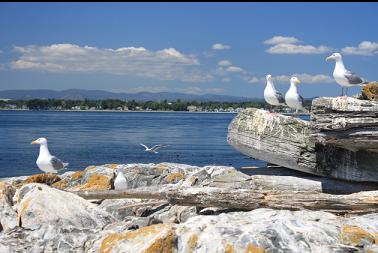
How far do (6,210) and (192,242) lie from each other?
353 centimetres

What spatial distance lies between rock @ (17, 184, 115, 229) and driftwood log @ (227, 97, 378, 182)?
318cm

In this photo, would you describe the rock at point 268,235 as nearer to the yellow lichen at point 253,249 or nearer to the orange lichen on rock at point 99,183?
the yellow lichen at point 253,249

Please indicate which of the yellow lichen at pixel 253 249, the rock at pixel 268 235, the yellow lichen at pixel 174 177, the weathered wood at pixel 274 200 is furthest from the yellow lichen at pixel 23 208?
the yellow lichen at pixel 174 177

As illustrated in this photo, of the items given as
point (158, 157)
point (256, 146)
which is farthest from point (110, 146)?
point (256, 146)

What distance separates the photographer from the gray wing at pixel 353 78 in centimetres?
994

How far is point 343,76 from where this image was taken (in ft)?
33.5

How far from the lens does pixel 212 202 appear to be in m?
8.85

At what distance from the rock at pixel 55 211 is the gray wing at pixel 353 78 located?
5.10m

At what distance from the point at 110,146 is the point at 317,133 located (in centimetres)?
3856

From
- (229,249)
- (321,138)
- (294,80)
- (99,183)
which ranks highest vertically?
(294,80)

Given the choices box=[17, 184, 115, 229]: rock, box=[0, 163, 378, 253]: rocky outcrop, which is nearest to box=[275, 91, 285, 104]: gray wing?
box=[0, 163, 378, 253]: rocky outcrop

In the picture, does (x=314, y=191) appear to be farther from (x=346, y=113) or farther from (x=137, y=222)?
(x=137, y=222)

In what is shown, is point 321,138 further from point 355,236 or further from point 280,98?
point 280,98

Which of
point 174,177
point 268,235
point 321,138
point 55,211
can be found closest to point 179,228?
point 268,235
